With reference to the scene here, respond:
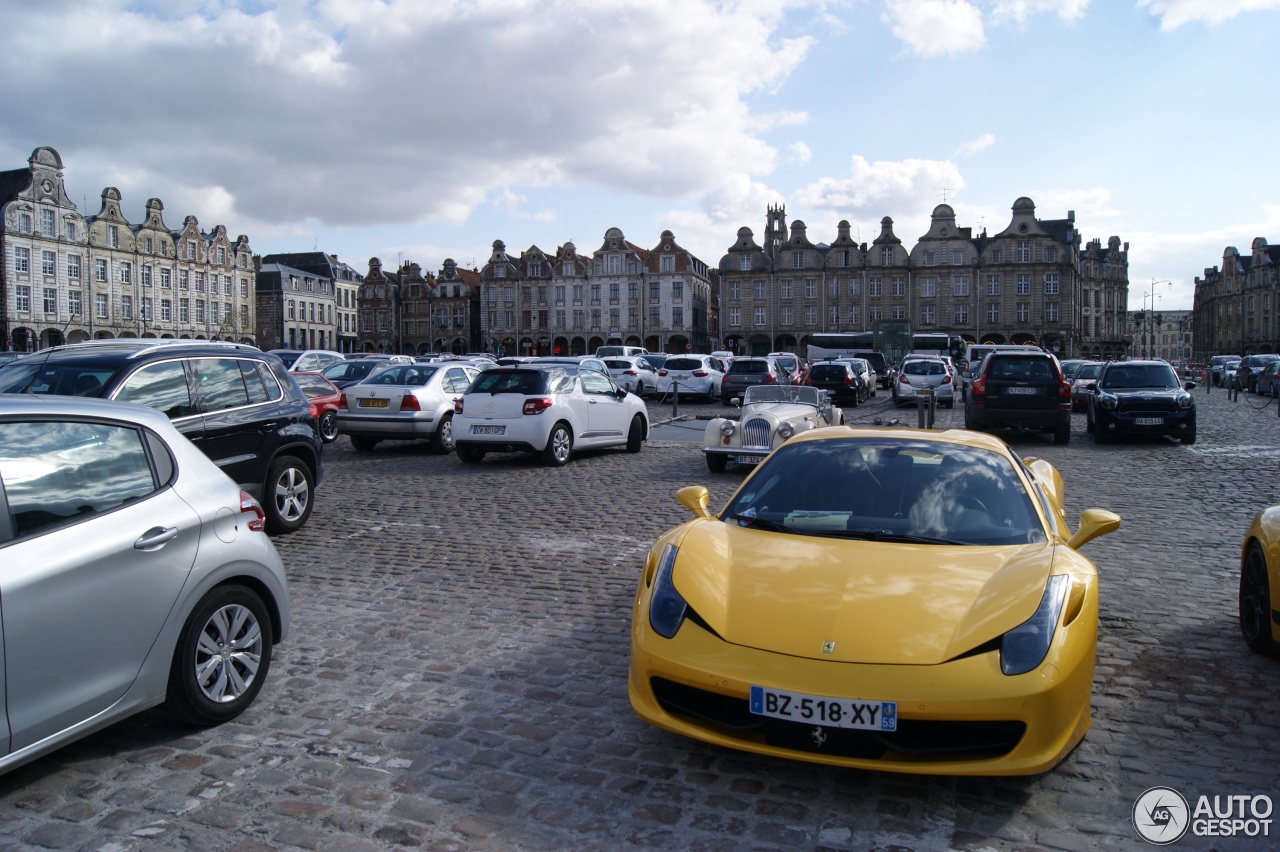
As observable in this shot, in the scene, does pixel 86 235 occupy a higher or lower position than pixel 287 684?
higher

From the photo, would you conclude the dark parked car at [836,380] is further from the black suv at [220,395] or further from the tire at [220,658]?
the tire at [220,658]

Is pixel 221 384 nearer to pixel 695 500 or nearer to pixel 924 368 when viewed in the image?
pixel 695 500

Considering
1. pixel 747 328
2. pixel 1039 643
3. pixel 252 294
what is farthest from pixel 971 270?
pixel 1039 643

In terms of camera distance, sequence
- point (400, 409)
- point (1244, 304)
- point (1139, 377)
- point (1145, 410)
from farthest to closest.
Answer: point (1244, 304), point (1139, 377), point (1145, 410), point (400, 409)

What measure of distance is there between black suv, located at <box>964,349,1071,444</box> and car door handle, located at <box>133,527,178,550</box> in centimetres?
1717

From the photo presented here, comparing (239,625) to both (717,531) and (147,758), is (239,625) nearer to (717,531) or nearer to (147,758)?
(147,758)

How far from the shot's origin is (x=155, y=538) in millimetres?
4004

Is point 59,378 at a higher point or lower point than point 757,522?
higher

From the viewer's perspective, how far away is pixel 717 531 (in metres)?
4.83

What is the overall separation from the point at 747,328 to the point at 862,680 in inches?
3674

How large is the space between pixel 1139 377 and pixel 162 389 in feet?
61.3

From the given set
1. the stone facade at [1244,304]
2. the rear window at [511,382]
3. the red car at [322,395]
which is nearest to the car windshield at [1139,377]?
the rear window at [511,382]

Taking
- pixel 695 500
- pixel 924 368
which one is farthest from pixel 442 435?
pixel 924 368

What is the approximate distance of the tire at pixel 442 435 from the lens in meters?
16.5
